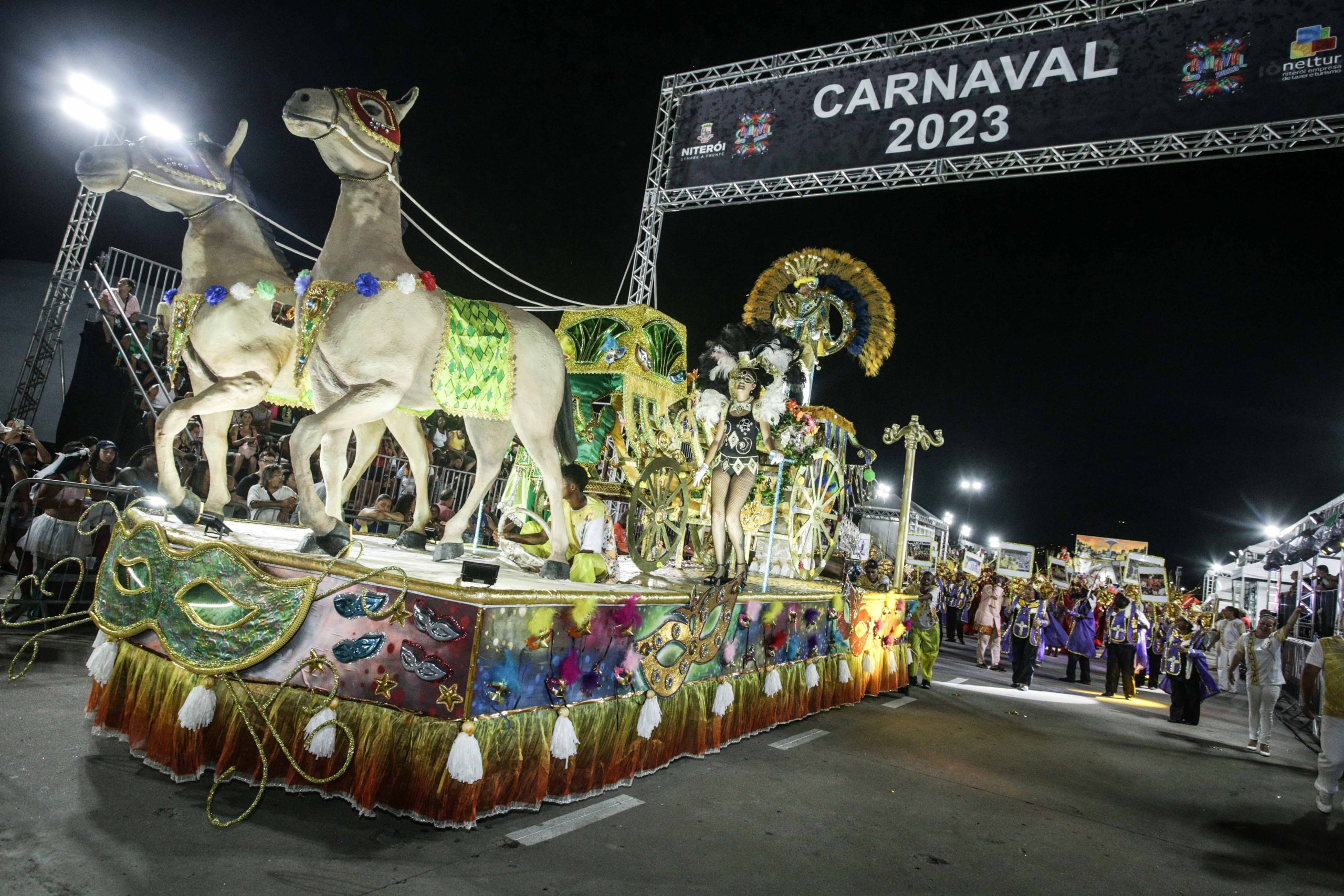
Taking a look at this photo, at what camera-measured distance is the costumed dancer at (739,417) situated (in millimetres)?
5438

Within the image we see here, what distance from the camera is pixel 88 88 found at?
5.14 metres

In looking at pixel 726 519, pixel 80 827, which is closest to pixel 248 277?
pixel 80 827

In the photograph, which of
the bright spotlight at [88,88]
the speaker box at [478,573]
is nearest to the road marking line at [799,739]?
the speaker box at [478,573]

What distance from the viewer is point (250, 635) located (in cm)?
332

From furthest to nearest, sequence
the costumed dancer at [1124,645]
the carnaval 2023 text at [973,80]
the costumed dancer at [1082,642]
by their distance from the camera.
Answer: the costumed dancer at [1082,642], the costumed dancer at [1124,645], the carnaval 2023 text at [973,80]

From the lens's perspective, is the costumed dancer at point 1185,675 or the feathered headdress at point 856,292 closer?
the feathered headdress at point 856,292

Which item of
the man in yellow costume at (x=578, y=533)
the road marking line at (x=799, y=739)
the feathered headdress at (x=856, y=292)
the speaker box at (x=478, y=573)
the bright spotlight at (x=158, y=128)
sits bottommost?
the road marking line at (x=799, y=739)

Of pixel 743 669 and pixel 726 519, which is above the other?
pixel 726 519

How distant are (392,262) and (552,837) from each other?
323 cm

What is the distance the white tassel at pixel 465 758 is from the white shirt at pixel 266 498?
399 cm

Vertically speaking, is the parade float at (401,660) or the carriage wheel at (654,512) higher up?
the carriage wheel at (654,512)

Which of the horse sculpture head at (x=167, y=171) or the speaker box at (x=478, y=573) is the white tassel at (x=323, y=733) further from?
the horse sculpture head at (x=167, y=171)

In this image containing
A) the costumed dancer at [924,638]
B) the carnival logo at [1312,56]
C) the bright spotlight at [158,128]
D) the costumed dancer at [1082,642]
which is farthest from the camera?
the costumed dancer at [1082,642]

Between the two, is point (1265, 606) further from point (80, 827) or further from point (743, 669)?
point (80, 827)
